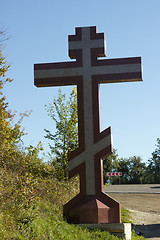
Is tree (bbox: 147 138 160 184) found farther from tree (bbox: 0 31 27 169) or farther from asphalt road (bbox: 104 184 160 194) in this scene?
tree (bbox: 0 31 27 169)

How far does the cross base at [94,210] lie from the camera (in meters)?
9.86

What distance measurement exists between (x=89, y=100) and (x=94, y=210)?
282cm

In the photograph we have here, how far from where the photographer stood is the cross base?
9.86m

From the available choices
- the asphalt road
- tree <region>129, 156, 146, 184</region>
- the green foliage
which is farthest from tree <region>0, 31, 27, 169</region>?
tree <region>129, 156, 146, 184</region>

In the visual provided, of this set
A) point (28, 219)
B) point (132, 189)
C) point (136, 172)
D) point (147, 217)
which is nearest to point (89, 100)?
point (28, 219)

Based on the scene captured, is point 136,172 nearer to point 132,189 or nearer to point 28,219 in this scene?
point 132,189

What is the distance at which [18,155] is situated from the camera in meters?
13.9

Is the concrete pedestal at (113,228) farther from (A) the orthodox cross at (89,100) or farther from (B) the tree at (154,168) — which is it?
(B) the tree at (154,168)

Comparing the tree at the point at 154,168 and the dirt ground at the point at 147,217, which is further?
the tree at the point at 154,168

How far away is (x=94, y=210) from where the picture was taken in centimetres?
986

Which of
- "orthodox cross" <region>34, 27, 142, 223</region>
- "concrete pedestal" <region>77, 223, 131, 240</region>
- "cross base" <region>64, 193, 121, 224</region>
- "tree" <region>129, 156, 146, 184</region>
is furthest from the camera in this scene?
"tree" <region>129, 156, 146, 184</region>

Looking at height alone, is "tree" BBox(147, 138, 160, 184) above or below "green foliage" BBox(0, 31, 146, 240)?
above

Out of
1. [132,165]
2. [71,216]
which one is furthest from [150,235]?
[132,165]

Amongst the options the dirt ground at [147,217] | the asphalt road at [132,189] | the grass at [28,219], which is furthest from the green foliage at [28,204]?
the asphalt road at [132,189]
